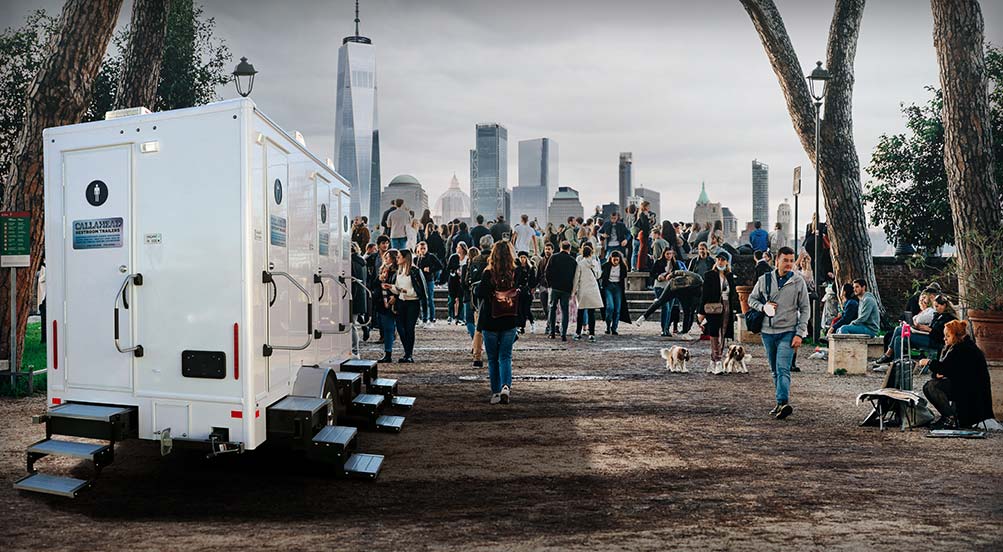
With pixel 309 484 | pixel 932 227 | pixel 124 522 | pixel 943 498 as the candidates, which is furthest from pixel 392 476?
pixel 932 227

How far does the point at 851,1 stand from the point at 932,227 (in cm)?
927

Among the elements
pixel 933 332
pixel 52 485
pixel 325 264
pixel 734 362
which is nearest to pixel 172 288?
pixel 52 485

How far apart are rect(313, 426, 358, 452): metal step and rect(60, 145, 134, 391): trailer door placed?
4.78 ft

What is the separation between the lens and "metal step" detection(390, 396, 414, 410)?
32.5 feet

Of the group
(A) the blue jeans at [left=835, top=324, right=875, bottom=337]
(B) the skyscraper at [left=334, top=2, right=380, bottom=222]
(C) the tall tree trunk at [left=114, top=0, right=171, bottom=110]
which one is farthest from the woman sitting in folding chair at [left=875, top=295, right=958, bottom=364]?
(B) the skyscraper at [left=334, top=2, right=380, bottom=222]

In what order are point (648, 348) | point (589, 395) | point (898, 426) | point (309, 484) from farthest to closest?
point (648, 348), point (589, 395), point (898, 426), point (309, 484)

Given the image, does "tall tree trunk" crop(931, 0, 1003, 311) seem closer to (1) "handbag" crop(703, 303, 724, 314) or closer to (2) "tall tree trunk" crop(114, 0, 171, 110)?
(1) "handbag" crop(703, 303, 724, 314)

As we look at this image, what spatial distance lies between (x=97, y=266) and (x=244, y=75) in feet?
28.0

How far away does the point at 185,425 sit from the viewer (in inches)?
247

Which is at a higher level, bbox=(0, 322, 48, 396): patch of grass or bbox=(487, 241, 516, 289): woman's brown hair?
bbox=(487, 241, 516, 289): woman's brown hair

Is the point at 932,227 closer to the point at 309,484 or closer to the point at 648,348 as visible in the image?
the point at 648,348

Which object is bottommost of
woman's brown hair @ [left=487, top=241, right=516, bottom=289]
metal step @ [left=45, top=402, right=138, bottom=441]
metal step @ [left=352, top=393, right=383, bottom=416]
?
metal step @ [left=352, top=393, right=383, bottom=416]

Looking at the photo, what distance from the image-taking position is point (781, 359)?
9.72 m

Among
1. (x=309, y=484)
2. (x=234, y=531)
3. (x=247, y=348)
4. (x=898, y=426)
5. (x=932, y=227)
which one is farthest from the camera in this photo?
(x=932, y=227)
